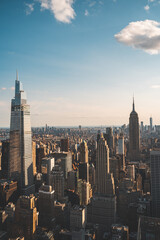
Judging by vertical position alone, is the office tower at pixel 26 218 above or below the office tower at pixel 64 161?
below

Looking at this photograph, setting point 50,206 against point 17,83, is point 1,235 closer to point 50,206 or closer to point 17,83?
point 50,206

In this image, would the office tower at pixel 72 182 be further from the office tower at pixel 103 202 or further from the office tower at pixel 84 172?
the office tower at pixel 103 202

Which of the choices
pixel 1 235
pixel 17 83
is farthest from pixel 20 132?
pixel 1 235

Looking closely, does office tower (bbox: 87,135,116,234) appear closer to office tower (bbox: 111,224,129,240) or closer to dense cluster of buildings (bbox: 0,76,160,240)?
dense cluster of buildings (bbox: 0,76,160,240)

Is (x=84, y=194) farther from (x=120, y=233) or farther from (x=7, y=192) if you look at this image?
(x=120, y=233)

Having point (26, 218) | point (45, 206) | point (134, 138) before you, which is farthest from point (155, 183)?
point (134, 138)

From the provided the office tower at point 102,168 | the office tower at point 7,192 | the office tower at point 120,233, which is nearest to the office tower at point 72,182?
the office tower at point 102,168
